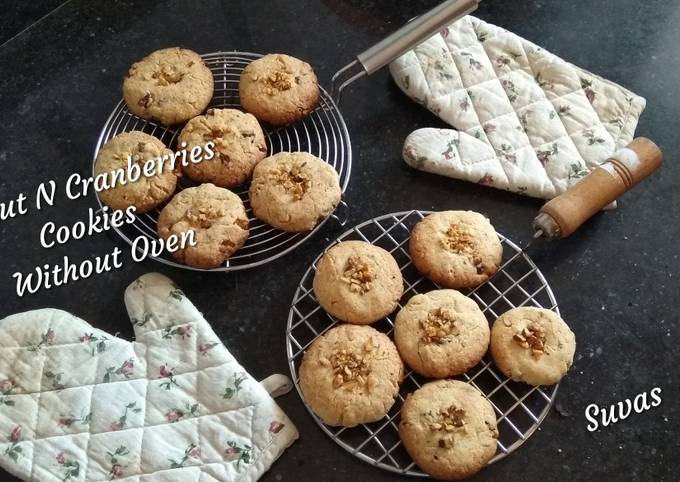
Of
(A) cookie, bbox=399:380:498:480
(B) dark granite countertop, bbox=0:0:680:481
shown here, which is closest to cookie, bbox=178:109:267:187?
(B) dark granite countertop, bbox=0:0:680:481

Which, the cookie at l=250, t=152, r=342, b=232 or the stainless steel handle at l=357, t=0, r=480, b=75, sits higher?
the stainless steel handle at l=357, t=0, r=480, b=75

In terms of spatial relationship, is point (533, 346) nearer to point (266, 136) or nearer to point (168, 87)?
point (266, 136)

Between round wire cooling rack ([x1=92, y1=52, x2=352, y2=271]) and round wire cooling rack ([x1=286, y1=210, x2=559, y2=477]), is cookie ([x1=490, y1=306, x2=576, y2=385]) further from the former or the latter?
round wire cooling rack ([x1=92, y1=52, x2=352, y2=271])

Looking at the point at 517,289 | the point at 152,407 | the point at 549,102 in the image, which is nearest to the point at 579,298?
the point at 517,289

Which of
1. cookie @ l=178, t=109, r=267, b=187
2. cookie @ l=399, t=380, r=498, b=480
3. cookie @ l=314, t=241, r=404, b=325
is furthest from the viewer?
cookie @ l=178, t=109, r=267, b=187

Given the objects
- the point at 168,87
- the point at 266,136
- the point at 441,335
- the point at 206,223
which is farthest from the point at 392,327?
the point at 168,87
